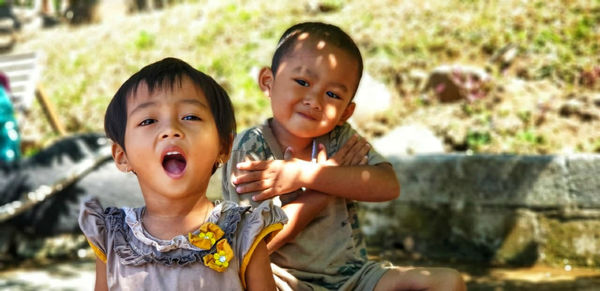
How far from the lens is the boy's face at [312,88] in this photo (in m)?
2.56

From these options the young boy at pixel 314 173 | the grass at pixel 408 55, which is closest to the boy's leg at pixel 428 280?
the young boy at pixel 314 173

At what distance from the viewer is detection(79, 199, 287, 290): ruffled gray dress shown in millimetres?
2078

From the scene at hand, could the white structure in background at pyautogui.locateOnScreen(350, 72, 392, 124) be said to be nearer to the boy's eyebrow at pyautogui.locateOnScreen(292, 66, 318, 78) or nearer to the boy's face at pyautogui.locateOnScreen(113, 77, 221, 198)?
the boy's eyebrow at pyautogui.locateOnScreen(292, 66, 318, 78)

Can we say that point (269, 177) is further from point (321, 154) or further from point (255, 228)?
point (255, 228)

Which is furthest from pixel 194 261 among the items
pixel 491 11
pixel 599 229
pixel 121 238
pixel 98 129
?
pixel 98 129

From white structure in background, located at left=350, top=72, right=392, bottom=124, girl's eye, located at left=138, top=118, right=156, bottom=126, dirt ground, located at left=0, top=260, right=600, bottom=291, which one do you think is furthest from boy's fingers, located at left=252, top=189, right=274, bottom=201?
white structure in background, located at left=350, top=72, right=392, bottom=124

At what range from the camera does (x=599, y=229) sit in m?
4.60

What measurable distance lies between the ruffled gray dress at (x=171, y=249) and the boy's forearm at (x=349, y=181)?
1.35 feet

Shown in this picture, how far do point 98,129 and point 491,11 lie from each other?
15.4ft

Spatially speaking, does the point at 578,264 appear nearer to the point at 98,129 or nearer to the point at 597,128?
the point at 597,128

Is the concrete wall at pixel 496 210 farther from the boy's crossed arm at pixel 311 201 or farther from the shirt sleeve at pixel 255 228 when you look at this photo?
the shirt sleeve at pixel 255 228

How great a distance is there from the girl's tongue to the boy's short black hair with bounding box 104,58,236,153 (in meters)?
0.14

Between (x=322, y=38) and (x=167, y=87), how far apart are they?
26.6 inches

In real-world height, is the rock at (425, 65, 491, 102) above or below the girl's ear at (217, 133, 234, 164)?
below
